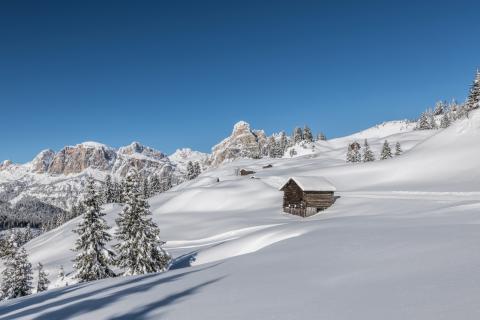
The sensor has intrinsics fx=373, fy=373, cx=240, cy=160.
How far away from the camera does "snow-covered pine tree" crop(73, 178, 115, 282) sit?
90.0 ft

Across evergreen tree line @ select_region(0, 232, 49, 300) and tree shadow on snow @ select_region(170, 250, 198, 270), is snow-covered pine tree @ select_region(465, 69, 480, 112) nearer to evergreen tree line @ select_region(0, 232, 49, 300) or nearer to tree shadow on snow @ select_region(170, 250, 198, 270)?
tree shadow on snow @ select_region(170, 250, 198, 270)

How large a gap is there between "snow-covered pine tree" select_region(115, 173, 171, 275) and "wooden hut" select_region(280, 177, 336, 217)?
23.0 metres

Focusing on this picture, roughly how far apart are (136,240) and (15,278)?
13050mm

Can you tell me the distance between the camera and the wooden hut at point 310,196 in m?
45.8

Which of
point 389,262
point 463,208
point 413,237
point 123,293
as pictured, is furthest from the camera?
point 463,208

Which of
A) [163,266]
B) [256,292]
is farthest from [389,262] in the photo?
[163,266]

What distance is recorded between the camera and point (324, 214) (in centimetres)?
4328

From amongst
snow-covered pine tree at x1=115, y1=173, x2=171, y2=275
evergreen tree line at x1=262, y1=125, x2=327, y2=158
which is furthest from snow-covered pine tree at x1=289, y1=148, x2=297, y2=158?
snow-covered pine tree at x1=115, y1=173, x2=171, y2=275

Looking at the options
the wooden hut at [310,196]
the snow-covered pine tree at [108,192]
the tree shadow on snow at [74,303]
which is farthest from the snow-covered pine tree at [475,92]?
the snow-covered pine tree at [108,192]

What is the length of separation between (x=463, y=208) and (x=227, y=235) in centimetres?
2205

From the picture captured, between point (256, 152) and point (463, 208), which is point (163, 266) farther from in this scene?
point (256, 152)

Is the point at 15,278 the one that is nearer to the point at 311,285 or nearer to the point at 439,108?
the point at 311,285

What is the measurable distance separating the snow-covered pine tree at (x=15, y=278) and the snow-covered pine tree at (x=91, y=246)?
6.55 meters

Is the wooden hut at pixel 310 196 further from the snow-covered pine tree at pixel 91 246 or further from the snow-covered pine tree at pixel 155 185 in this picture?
the snow-covered pine tree at pixel 155 185
